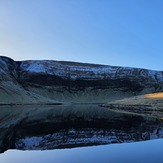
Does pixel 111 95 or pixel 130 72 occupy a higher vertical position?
pixel 130 72

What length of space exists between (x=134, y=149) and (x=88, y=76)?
144 meters

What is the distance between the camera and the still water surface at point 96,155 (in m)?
14.5

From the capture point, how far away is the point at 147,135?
78.9ft

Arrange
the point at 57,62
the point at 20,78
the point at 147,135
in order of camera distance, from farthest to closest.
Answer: the point at 57,62 → the point at 20,78 → the point at 147,135

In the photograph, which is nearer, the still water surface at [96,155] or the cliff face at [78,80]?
the still water surface at [96,155]

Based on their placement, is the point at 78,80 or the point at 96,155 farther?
the point at 78,80

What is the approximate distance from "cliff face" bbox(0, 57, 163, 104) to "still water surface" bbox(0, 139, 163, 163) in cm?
12192

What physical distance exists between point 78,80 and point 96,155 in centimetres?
14353

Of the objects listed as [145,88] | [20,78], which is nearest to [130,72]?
[145,88]

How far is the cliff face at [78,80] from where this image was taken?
149 meters

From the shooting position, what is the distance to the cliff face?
14900cm

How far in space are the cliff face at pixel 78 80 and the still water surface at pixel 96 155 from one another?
121923 mm

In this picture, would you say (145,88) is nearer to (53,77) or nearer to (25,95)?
(53,77)

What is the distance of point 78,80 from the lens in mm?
159375
